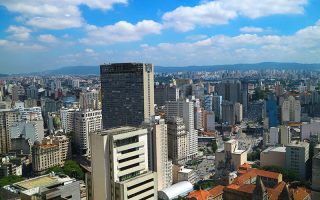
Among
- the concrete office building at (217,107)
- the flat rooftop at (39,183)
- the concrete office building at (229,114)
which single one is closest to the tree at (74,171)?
the flat rooftop at (39,183)

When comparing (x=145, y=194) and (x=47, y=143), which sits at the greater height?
(x=145, y=194)

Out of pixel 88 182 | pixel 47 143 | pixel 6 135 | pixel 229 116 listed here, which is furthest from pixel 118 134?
pixel 229 116

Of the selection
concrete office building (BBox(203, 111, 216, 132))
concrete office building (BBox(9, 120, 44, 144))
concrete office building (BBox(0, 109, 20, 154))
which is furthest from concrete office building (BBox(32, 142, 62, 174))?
concrete office building (BBox(203, 111, 216, 132))

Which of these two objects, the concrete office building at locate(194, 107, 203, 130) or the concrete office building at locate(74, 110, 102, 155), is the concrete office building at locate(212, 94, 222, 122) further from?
the concrete office building at locate(74, 110, 102, 155)

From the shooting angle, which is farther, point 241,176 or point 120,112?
point 120,112

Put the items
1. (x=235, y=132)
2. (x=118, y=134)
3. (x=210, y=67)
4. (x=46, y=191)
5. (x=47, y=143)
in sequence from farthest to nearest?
(x=210, y=67) < (x=235, y=132) < (x=47, y=143) < (x=46, y=191) < (x=118, y=134)

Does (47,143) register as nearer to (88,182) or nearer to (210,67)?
(88,182)

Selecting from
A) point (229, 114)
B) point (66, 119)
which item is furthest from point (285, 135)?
point (66, 119)
